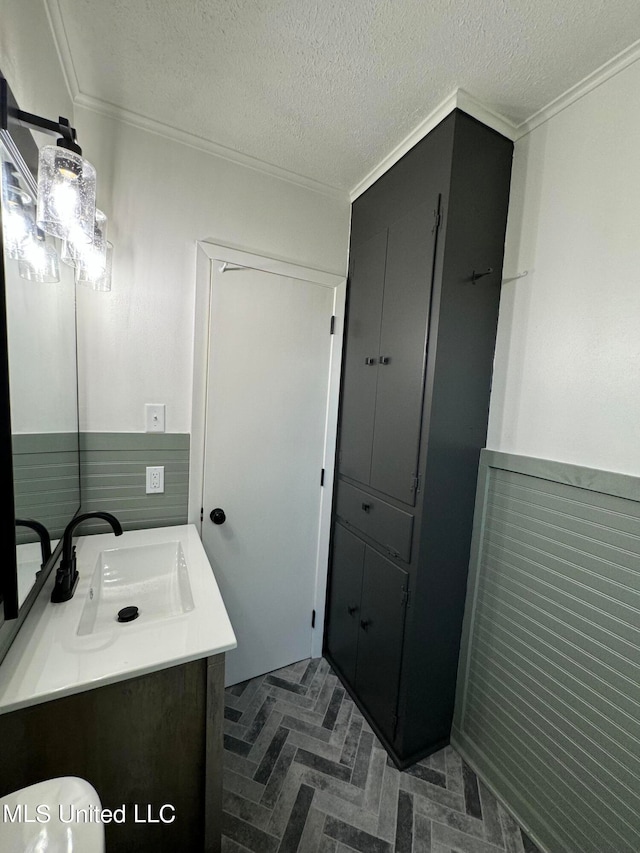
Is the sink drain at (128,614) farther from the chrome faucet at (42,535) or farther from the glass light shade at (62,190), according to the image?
the glass light shade at (62,190)

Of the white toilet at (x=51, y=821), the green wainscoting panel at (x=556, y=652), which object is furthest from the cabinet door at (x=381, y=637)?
the white toilet at (x=51, y=821)

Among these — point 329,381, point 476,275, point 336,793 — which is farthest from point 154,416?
point 336,793

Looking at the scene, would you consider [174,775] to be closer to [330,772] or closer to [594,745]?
[330,772]

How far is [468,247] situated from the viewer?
4.18 feet

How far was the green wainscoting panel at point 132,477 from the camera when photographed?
1407 millimetres

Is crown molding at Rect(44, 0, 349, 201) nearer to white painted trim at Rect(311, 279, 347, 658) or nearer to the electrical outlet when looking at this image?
white painted trim at Rect(311, 279, 347, 658)

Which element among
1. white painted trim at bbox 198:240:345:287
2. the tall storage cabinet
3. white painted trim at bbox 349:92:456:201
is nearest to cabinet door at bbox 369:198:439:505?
the tall storage cabinet

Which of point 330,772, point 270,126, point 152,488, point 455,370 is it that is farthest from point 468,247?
point 330,772

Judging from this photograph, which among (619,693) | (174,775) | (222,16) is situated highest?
(222,16)

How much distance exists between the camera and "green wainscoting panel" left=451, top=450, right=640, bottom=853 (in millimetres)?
988

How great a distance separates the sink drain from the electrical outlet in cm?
54

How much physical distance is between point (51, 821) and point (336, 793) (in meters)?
1.22

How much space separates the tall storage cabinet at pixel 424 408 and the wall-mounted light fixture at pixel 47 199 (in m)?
1.13

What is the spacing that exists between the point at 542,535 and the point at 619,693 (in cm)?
47
